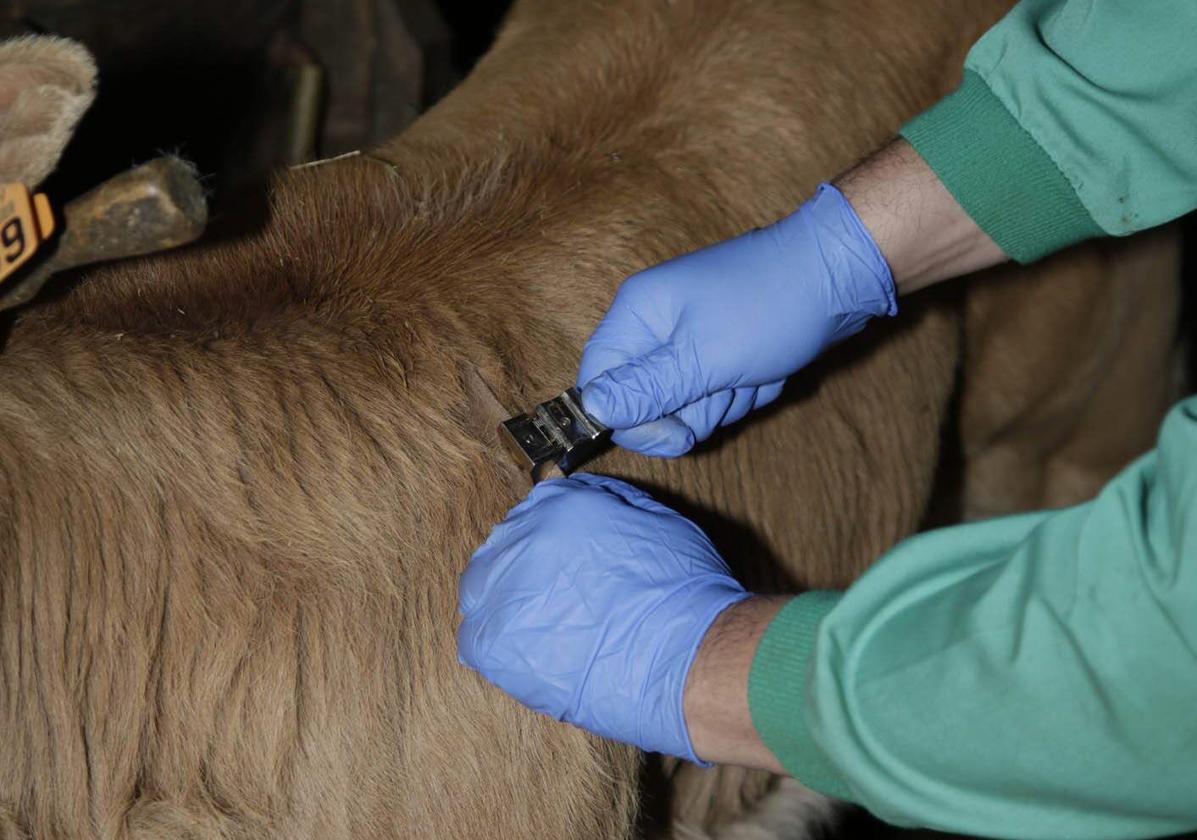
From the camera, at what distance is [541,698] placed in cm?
134

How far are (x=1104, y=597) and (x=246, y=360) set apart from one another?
87cm

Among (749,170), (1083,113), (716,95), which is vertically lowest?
(1083,113)

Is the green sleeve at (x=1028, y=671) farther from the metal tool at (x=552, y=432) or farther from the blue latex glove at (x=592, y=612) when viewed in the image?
the metal tool at (x=552, y=432)

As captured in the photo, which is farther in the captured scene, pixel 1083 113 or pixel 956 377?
pixel 956 377

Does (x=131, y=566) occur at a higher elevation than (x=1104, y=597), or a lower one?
higher

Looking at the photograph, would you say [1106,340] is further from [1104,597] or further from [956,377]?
[1104,597]

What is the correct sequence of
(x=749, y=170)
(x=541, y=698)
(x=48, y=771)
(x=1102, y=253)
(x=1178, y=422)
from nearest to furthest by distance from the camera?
1. (x=1178, y=422)
2. (x=48, y=771)
3. (x=541, y=698)
4. (x=749, y=170)
5. (x=1102, y=253)

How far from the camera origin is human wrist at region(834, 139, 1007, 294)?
1.66 metres

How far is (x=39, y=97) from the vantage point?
41.7 inches

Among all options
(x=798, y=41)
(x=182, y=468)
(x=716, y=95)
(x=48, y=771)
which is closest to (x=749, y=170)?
(x=716, y=95)

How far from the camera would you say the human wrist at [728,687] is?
125 centimetres

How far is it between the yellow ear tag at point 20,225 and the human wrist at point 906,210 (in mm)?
975

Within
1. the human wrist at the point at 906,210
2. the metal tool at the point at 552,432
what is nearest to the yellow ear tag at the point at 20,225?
the metal tool at the point at 552,432

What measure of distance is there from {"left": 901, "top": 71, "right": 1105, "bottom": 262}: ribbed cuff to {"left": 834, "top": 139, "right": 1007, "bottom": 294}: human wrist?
2 cm
